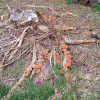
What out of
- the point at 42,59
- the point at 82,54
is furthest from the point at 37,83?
the point at 82,54

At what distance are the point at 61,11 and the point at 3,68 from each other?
3279mm

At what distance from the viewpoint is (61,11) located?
15.2 feet

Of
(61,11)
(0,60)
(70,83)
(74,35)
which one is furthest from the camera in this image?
(61,11)

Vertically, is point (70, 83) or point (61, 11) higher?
point (61, 11)

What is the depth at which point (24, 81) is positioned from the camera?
233 cm

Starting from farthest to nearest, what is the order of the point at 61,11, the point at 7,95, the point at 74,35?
the point at 61,11 → the point at 74,35 → the point at 7,95

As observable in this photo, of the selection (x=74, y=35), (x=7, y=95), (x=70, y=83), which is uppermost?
(x=74, y=35)

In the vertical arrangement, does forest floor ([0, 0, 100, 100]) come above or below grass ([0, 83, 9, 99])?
above

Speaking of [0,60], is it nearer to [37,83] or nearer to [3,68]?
[3,68]

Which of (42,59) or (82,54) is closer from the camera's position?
(42,59)

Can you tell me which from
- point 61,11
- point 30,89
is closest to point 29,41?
point 30,89

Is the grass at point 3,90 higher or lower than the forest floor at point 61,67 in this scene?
lower

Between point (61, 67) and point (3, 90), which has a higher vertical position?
point (61, 67)

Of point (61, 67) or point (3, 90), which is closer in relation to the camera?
point (3, 90)
